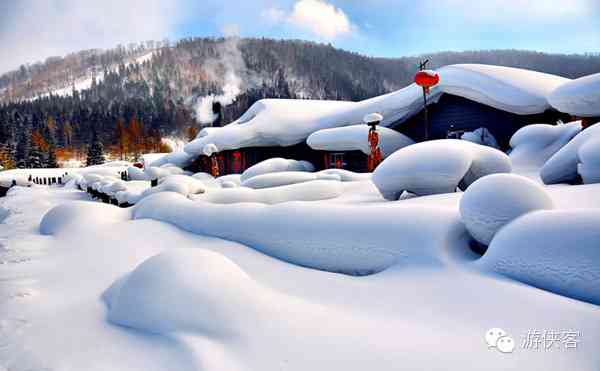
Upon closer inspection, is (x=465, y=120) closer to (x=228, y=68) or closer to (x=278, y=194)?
(x=278, y=194)

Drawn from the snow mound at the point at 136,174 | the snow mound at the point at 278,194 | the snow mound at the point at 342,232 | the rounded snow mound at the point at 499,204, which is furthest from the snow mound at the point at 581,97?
the snow mound at the point at 136,174

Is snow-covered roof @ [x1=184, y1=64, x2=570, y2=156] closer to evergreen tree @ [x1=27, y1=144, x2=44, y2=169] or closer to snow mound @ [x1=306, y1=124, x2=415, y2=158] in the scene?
snow mound @ [x1=306, y1=124, x2=415, y2=158]

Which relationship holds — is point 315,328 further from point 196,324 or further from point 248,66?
point 248,66

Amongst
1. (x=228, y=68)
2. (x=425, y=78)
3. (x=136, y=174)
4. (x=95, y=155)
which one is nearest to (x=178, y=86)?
(x=228, y=68)

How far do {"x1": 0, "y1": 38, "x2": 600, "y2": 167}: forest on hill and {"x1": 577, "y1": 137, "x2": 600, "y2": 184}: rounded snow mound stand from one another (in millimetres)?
55499

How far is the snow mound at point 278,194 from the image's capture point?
6695 mm

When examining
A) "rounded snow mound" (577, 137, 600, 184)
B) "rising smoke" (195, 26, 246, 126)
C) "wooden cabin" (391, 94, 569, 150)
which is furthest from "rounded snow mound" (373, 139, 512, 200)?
"rising smoke" (195, 26, 246, 126)

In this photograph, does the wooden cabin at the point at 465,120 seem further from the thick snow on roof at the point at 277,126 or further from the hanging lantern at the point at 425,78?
the thick snow on roof at the point at 277,126

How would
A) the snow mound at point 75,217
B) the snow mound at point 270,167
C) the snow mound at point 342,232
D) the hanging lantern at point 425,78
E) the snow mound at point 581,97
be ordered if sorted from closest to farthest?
the snow mound at point 342,232 → the snow mound at point 75,217 → the snow mound at point 581,97 → the hanging lantern at point 425,78 → the snow mound at point 270,167

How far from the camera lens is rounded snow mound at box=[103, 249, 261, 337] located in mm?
2453

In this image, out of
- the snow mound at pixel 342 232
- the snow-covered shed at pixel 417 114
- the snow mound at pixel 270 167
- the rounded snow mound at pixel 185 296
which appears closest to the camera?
the rounded snow mound at pixel 185 296

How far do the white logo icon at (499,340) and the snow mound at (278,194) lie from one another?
4677 millimetres

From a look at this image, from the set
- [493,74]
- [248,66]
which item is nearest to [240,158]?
[493,74]

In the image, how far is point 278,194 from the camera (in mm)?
6832
